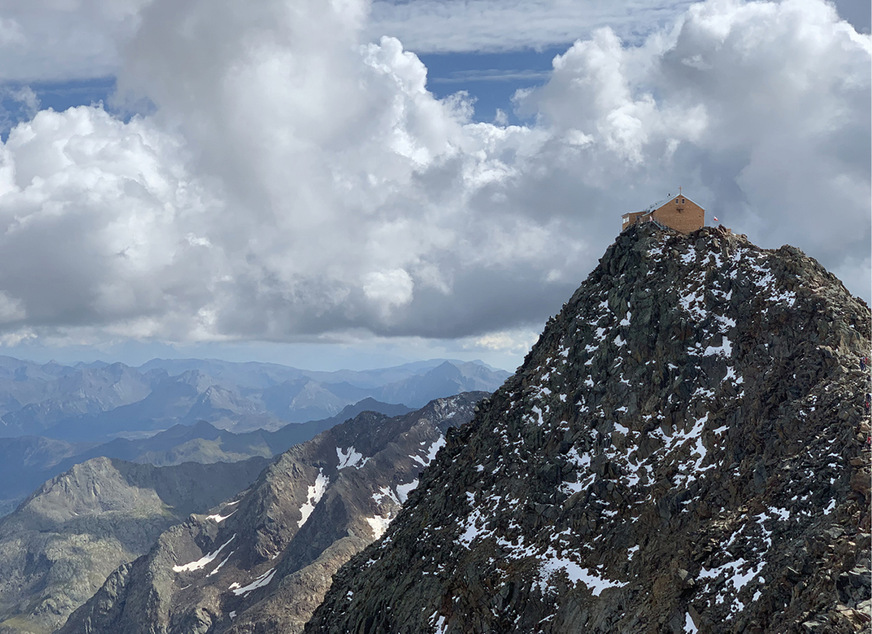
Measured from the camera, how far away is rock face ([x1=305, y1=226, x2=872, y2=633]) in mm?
40984

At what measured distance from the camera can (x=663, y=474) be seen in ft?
185

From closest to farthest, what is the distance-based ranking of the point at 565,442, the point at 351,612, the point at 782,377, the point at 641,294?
the point at 782,377 → the point at 565,442 → the point at 641,294 → the point at 351,612

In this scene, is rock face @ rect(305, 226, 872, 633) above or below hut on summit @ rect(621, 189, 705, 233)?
below

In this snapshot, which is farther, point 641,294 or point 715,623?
point 641,294

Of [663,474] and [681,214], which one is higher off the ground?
[681,214]

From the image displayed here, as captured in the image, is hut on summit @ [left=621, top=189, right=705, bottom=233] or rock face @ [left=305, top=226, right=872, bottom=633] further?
hut on summit @ [left=621, top=189, right=705, bottom=233]

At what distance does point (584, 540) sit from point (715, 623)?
18105 millimetres

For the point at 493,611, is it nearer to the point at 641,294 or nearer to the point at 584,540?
the point at 584,540

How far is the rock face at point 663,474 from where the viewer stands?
41.0m

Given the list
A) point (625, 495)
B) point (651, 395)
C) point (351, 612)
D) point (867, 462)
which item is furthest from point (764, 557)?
point (351, 612)

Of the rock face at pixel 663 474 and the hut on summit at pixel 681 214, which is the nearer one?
the rock face at pixel 663 474

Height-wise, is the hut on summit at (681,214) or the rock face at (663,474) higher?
the hut on summit at (681,214)

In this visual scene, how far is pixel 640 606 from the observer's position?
4578 centimetres

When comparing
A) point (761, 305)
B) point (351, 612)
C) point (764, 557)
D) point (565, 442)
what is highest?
point (761, 305)
